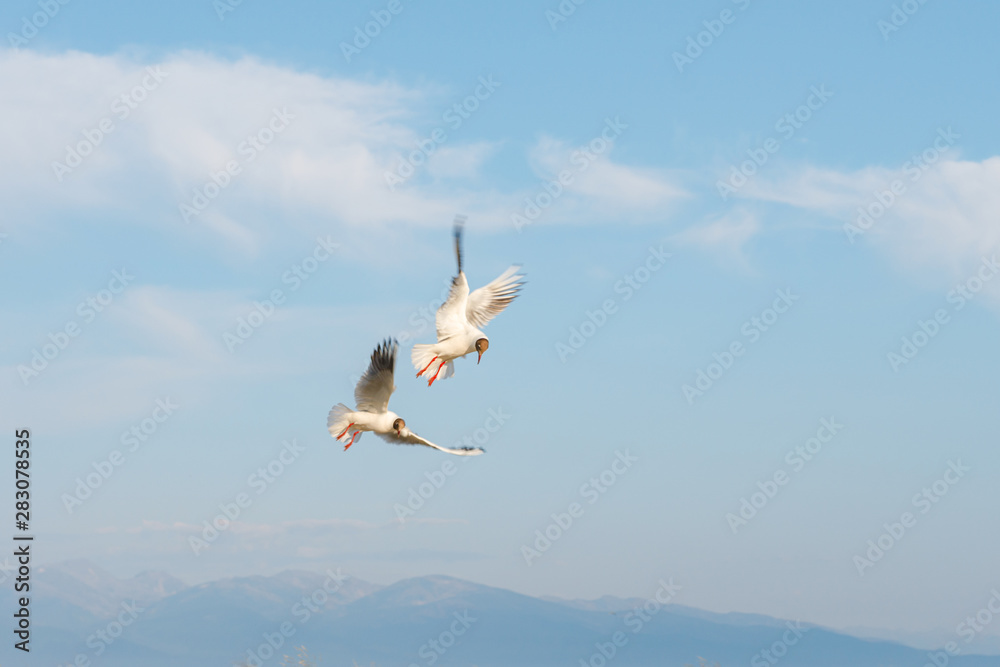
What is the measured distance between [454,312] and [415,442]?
10.4 ft

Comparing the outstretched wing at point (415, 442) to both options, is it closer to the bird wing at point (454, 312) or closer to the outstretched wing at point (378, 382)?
the outstretched wing at point (378, 382)

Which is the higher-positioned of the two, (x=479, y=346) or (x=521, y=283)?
(x=521, y=283)

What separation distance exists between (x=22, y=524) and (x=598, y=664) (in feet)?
38.7

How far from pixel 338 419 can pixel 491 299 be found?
184 inches

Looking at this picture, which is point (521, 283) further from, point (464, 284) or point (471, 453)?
point (471, 453)

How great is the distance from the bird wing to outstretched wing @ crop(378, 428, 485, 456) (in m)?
2.36

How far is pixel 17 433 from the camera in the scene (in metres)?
28.0

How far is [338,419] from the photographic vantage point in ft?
74.5

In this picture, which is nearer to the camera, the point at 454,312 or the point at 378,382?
the point at 378,382

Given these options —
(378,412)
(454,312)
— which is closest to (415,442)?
(378,412)

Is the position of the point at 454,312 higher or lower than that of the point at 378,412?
higher

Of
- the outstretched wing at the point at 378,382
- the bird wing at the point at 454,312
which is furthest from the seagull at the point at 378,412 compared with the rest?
the bird wing at the point at 454,312

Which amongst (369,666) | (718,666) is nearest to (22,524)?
(369,666)

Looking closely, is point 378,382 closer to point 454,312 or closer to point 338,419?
point 338,419
